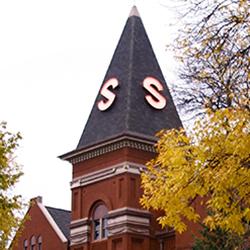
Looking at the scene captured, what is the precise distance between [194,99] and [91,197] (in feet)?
72.0

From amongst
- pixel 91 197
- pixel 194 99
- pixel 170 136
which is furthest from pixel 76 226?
pixel 170 136

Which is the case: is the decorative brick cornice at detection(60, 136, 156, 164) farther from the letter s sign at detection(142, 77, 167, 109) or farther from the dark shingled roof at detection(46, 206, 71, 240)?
the dark shingled roof at detection(46, 206, 71, 240)

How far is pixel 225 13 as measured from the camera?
44.3ft

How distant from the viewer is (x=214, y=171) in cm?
1315

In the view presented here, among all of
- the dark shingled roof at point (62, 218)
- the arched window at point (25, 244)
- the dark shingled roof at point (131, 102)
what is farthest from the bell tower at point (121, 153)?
the arched window at point (25, 244)

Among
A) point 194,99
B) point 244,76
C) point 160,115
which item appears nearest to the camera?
point 244,76

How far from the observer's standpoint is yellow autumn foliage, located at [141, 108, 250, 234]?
42.4 ft

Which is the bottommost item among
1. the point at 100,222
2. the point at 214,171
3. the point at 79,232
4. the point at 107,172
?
the point at 214,171

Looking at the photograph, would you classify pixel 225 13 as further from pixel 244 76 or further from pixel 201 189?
pixel 201 189

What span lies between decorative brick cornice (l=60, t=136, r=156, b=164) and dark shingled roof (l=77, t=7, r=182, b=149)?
1.13 ft

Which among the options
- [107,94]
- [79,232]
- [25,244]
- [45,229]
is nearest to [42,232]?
[45,229]

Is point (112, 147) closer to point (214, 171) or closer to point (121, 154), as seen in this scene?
point (121, 154)

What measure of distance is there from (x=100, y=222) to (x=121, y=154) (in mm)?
4284

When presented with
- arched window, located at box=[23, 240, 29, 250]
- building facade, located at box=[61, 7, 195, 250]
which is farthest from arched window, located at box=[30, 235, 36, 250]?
building facade, located at box=[61, 7, 195, 250]
